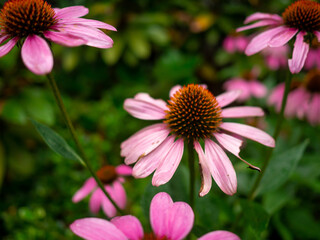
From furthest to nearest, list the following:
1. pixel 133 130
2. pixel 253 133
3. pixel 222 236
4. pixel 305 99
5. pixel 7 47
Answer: pixel 133 130, pixel 305 99, pixel 253 133, pixel 7 47, pixel 222 236

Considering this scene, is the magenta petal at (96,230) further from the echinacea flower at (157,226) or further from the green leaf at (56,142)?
the green leaf at (56,142)

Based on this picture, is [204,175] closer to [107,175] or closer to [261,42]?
[261,42]

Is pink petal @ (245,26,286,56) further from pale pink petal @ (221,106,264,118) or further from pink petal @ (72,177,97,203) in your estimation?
pink petal @ (72,177,97,203)

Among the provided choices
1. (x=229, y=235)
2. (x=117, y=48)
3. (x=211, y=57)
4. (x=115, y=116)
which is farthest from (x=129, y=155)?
(x=211, y=57)

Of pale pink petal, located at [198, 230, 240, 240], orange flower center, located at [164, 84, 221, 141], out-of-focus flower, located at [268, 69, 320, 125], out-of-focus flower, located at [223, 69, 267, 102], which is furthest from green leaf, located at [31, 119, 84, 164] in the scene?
out-of-focus flower, located at [223, 69, 267, 102]

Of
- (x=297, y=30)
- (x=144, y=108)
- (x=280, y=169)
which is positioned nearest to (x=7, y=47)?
(x=144, y=108)

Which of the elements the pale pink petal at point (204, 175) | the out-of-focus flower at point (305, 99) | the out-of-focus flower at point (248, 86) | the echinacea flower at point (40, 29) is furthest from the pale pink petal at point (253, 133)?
the out-of-focus flower at point (248, 86)

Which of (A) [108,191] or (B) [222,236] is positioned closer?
(B) [222,236]

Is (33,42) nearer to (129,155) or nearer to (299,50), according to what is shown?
(129,155)
